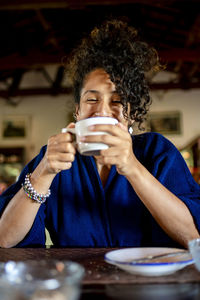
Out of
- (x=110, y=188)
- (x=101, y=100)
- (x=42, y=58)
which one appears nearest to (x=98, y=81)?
(x=101, y=100)

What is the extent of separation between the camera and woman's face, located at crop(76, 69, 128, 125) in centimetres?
112

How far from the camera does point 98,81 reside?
3.93ft

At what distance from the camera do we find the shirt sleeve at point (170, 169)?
1155 mm

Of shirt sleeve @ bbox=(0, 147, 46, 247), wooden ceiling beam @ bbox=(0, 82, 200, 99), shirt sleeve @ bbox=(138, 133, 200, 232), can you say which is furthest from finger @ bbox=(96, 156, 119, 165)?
wooden ceiling beam @ bbox=(0, 82, 200, 99)

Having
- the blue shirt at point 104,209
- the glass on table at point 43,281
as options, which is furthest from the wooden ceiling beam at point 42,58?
the glass on table at point 43,281

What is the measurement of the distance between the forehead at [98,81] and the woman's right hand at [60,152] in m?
0.35

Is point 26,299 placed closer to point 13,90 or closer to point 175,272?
point 175,272

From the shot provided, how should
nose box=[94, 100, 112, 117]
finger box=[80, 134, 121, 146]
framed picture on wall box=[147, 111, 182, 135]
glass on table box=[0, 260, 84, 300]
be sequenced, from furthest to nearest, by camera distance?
framed picture on wall box=[147, 111, 182, 135] → nose box=[94, 100, 112, 117] → finger box=[80, 134, 121, 146] → glass on table box=[0, 260, 84, 300]

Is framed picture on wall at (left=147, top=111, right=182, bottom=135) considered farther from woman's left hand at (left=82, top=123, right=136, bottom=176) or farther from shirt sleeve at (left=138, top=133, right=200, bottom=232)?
woman's left hand at (left=82, top=123, right=136, bottom=176)

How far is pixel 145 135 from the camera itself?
1377 millimetres

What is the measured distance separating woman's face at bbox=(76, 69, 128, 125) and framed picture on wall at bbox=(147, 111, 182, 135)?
8336mm

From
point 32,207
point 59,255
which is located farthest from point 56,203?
point 59,255

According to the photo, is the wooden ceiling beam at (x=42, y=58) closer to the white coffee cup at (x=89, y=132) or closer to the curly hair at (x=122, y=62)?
the curly hair at (x=122, y=62)

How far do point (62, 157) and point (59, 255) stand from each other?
28cm
